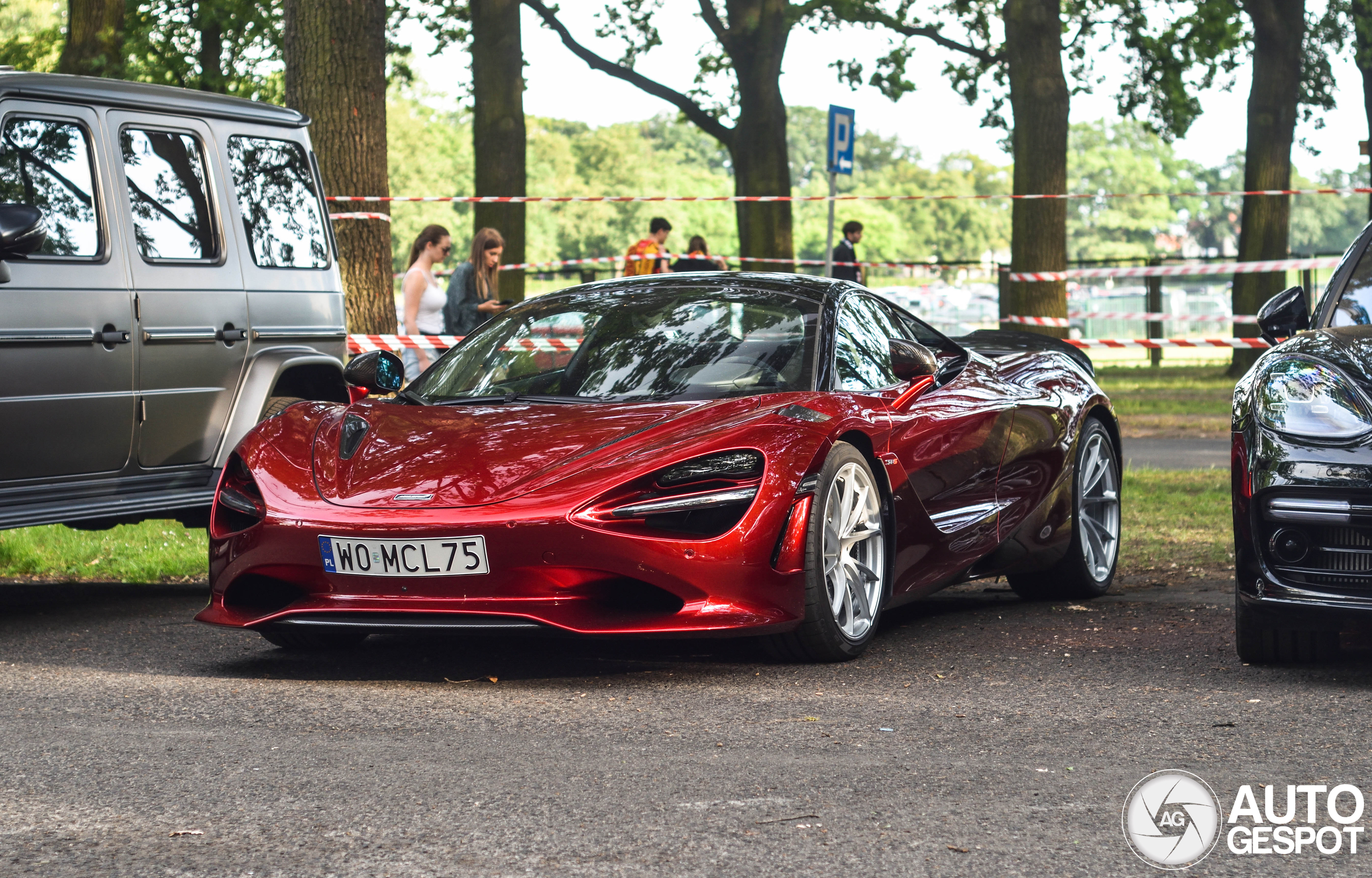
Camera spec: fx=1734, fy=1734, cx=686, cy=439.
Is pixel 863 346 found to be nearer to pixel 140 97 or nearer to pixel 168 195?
pixel 168 195

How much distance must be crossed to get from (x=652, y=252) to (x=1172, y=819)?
16.1m

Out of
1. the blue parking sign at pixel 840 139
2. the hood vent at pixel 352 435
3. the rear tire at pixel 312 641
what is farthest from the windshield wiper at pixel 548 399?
the blue parking sign at pixel 840 139

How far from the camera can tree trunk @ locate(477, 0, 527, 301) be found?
18938mm

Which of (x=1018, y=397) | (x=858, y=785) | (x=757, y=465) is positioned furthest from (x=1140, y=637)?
(x=858, y=785)

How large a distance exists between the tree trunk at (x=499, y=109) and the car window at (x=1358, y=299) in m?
13.4

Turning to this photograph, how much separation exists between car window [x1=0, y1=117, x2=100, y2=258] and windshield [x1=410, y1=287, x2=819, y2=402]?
4.80ft

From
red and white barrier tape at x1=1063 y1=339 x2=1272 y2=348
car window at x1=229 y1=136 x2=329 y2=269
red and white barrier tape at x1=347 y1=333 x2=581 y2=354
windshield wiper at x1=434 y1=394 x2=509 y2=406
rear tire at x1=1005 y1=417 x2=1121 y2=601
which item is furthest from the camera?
red and white barrier tape at x1=1063 y1=339 x2=1272 y2=348

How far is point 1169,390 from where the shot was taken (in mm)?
21609

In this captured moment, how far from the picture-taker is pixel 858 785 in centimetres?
385

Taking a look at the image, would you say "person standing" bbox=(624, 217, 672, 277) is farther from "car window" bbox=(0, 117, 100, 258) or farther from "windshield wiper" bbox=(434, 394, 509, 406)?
"windshield wiper" bbox=(434, 394, 509, 406)

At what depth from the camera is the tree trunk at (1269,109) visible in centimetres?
2333

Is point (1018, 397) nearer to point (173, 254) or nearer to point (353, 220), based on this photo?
point (173, 254)

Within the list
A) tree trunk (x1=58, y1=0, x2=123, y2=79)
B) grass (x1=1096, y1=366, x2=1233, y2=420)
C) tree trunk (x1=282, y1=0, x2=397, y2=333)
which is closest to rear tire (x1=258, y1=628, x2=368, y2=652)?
tree trunk (x1=282, y1=0, x2=397, y2=333)

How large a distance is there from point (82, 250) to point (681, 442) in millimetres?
2747
